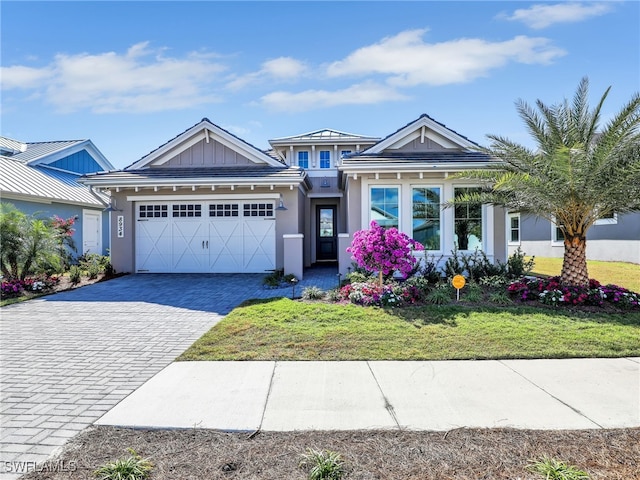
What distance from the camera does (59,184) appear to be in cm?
1809

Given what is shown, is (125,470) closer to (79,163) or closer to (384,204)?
(384,204)

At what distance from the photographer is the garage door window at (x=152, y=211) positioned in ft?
45.8

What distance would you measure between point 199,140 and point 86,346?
10114 mm

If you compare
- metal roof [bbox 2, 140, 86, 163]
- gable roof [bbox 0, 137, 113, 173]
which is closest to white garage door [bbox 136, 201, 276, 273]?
gable roof [bbox 0, 137, 113, 173]

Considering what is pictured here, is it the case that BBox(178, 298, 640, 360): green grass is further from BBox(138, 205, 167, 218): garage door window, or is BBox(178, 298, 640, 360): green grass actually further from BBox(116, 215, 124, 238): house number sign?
BBox(116, 215, 124, 238): house number sign

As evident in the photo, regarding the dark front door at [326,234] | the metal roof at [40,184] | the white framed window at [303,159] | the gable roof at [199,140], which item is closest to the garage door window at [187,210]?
the gable roof at [199,140]

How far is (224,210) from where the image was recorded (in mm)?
13859

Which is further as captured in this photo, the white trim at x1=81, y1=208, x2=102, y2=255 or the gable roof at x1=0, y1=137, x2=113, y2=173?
the gable roof at x1=0, y1=137, x2=113, y2=173

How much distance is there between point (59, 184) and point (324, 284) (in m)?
14.7

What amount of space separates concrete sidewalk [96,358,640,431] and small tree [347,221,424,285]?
3517 mm

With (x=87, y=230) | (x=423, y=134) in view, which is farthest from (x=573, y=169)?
(x=87, y=230)

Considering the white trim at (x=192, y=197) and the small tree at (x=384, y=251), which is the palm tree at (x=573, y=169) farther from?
the white trim at (x=192, y=197)

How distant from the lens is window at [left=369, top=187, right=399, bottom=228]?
12.0 meters

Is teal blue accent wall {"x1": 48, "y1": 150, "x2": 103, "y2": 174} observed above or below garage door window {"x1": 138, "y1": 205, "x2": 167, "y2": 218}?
above
